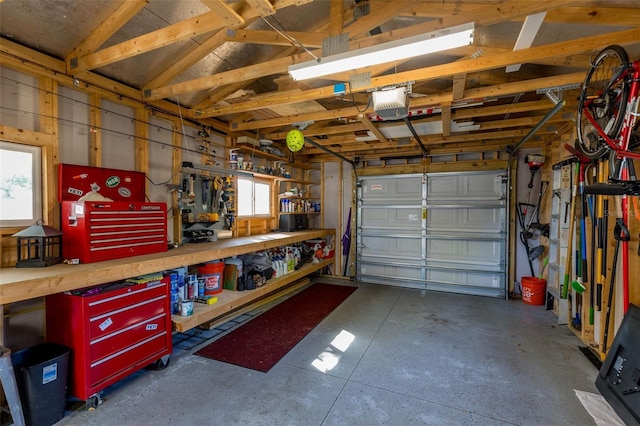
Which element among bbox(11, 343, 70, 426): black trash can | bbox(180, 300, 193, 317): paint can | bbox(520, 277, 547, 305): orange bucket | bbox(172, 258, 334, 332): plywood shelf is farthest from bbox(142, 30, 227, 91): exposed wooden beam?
bbox(520, 277, 547, 305): orange bucket

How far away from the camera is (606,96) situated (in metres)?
2.40

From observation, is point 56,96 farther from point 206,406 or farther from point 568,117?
point 568,117

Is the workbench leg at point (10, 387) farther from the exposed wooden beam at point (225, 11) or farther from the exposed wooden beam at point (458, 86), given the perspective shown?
the exposed wooden beam at point (458, 86)

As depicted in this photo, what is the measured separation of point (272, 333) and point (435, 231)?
3.67 metres

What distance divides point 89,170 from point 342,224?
4663mm

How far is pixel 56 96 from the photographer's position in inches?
100.0

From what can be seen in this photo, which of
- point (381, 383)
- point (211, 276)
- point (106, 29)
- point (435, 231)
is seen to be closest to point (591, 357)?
point (381, 383)

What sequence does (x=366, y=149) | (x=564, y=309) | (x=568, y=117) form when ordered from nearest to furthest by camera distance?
(x=568, y=117)
(x=564, y=309)
(x=366, y=149)

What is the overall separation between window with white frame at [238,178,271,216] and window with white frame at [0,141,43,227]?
8.44ft

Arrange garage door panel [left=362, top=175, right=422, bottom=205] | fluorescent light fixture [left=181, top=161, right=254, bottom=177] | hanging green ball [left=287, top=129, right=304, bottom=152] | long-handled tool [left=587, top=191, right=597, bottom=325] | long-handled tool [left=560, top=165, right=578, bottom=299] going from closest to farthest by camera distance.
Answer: long-handled tool [left=587, top=191, right=597, bottom=325], fluorescent light fixture [left=181, top=161, right=254, bottom=177], long-handled tool [left=560, top=165, right=578, bottom=299], hanging green ball [left=287, top=129, right=304, bottom=152], garage door panel [left=362, top=175, right=422, bottom=205]

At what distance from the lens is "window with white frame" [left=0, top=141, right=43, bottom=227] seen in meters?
2.27

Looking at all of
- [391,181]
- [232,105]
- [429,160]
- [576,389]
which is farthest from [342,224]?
[576,389]

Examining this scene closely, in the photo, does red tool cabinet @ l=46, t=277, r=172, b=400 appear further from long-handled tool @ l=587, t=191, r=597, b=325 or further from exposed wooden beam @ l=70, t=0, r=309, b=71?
long-handled tool @ l=587, t=191, r=597, b=325

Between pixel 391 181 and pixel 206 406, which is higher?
pixel 391 181
